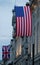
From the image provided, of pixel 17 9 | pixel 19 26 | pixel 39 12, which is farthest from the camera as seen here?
pixel 39 12

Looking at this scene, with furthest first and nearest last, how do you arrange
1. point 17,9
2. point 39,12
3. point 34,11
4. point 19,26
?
point 34,11, point 39,12, point 19,26, point 17,9

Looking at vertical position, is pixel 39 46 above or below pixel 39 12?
below

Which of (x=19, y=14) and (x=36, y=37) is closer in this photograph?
(x=19, y=14)

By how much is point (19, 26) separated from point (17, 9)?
112 inches

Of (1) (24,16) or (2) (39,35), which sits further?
(2) (39,35)

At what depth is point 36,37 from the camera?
6341 cm

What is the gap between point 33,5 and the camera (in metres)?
67.2

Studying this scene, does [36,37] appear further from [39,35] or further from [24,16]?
[24,16]

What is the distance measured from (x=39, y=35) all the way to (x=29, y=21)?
24.4 metres

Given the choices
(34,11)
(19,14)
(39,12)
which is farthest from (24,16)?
(34,11)

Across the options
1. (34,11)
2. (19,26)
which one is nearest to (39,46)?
(34,11)

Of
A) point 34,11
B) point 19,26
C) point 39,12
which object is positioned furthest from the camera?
point 34,11

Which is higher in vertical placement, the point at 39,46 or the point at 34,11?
the point at 34,11

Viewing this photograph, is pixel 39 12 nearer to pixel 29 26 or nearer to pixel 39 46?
pixel 39 46
